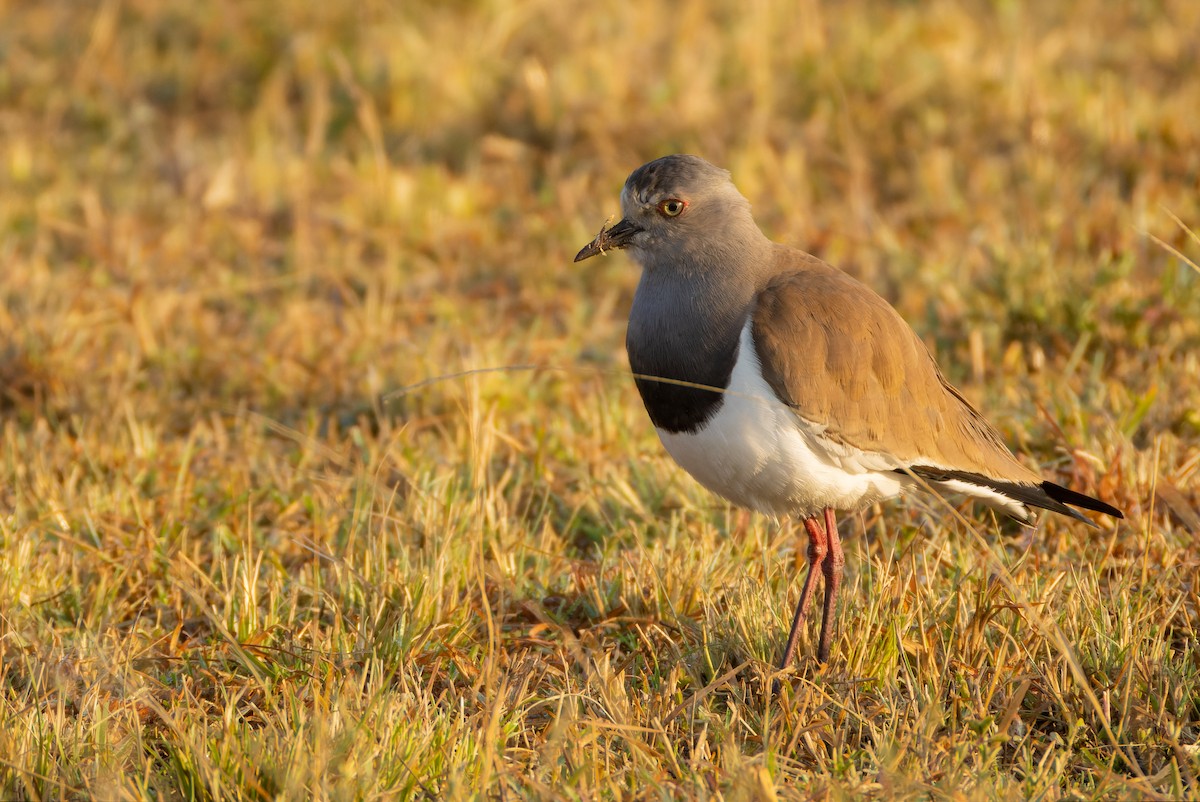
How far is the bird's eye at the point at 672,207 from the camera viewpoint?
388 cm

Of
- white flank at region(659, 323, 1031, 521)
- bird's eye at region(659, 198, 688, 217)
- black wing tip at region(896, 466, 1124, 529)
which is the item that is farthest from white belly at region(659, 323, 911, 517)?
bird's eye at region(659, 198, 688, 217)

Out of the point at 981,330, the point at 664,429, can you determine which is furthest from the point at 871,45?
the point at 664,429

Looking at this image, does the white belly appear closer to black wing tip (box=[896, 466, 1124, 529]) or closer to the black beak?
black wing tip (box=[896, 466, 1124, 529])

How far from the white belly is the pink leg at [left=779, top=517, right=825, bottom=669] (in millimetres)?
95

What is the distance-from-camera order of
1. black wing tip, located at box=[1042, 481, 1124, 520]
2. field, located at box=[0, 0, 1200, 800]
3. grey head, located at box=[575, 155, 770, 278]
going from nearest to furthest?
field, located at box=[0, 0, 1200, 800], black wing tip, located at box=[1042, 481, 1124, 520], grey head, located at box=[575, 155, 770, 278]

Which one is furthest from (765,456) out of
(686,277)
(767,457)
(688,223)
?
(688,223)

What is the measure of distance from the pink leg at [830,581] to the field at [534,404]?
0.05 meters

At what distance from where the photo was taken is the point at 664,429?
3.66 m

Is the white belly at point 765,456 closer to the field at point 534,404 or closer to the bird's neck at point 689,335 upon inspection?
the bird's neck at point 689,335

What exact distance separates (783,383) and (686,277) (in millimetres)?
456

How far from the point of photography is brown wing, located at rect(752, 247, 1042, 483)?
11.7 ft

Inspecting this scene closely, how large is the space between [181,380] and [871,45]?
4447 millimetres

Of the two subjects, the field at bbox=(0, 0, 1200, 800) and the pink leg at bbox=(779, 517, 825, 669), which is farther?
the pink leg at bbox=(779, 517, 825, 669)

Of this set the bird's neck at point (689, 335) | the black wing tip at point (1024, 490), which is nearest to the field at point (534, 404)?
the black wing tip at point (1024, 490)
